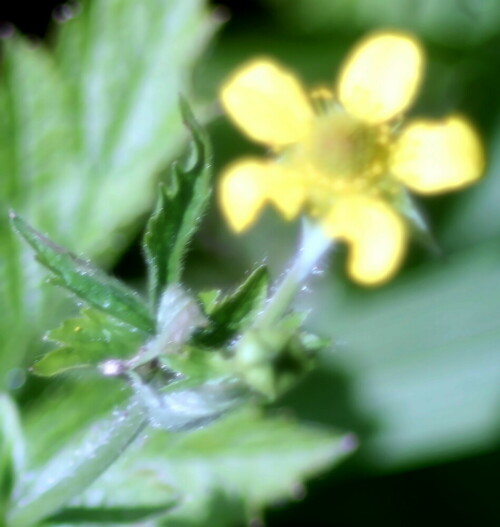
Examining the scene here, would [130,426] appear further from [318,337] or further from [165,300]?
[318,337]

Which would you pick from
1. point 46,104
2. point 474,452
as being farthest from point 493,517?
point 46,104

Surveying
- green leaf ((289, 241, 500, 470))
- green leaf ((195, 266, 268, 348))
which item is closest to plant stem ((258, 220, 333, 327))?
green leaf ((195, 266, 268, 348))

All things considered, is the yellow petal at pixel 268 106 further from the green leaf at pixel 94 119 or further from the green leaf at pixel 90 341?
the green leaf at pixel 90 341

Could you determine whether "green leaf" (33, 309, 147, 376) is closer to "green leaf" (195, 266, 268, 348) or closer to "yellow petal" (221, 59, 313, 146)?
"green leaf" (195, 266, 268, 348)

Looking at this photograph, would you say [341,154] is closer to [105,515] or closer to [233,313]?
[233,313]

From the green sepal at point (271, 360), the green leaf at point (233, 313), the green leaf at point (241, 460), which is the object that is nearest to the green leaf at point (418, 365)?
the green leaf at point (241, 460)
